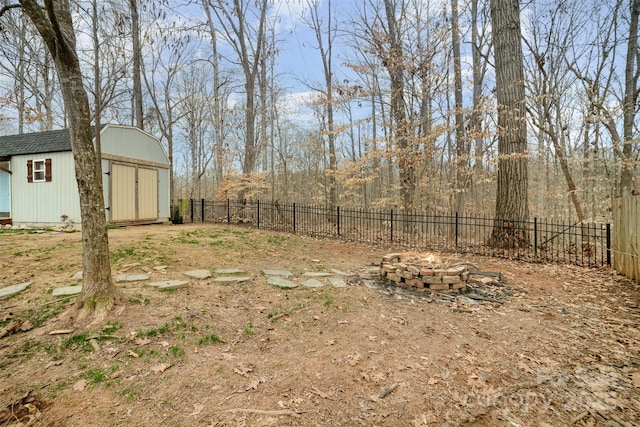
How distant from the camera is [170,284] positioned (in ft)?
12.7

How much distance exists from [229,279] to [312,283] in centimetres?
119

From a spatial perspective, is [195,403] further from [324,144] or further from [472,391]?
[324,144]

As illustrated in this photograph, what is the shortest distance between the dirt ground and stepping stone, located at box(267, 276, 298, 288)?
7.4 inches

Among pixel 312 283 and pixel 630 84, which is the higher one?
pixel 630 84

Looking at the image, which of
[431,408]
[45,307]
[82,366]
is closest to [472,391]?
[431,408]

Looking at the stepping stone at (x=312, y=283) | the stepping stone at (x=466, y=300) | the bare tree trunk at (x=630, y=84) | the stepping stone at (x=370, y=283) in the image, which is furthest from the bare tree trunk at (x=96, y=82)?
the bare tree trunk at (x=630, y=84)

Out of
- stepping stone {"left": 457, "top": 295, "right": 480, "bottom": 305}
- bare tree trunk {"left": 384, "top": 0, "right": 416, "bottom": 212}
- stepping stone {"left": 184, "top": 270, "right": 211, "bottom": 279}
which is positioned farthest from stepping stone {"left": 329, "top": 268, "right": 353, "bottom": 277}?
bare tree trunk {"left": 384, "top": 0, "right": 416, "bottom": 212}

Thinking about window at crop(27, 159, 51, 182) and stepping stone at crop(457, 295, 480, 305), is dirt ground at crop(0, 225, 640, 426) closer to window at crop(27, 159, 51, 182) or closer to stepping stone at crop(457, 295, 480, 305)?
stepping stone at crop(457, 295, 480, 305)

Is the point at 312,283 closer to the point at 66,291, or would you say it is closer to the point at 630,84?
the point at 66,291

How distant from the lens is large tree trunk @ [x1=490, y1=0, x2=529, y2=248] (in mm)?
7020

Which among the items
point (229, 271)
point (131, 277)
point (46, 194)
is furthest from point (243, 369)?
point (46, 194)

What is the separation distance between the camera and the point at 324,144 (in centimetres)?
1553

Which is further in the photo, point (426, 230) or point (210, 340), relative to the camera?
point (426, 230)

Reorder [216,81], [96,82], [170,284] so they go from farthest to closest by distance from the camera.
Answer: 1. [216,81]
2. [170,284]
3. [96,82]
